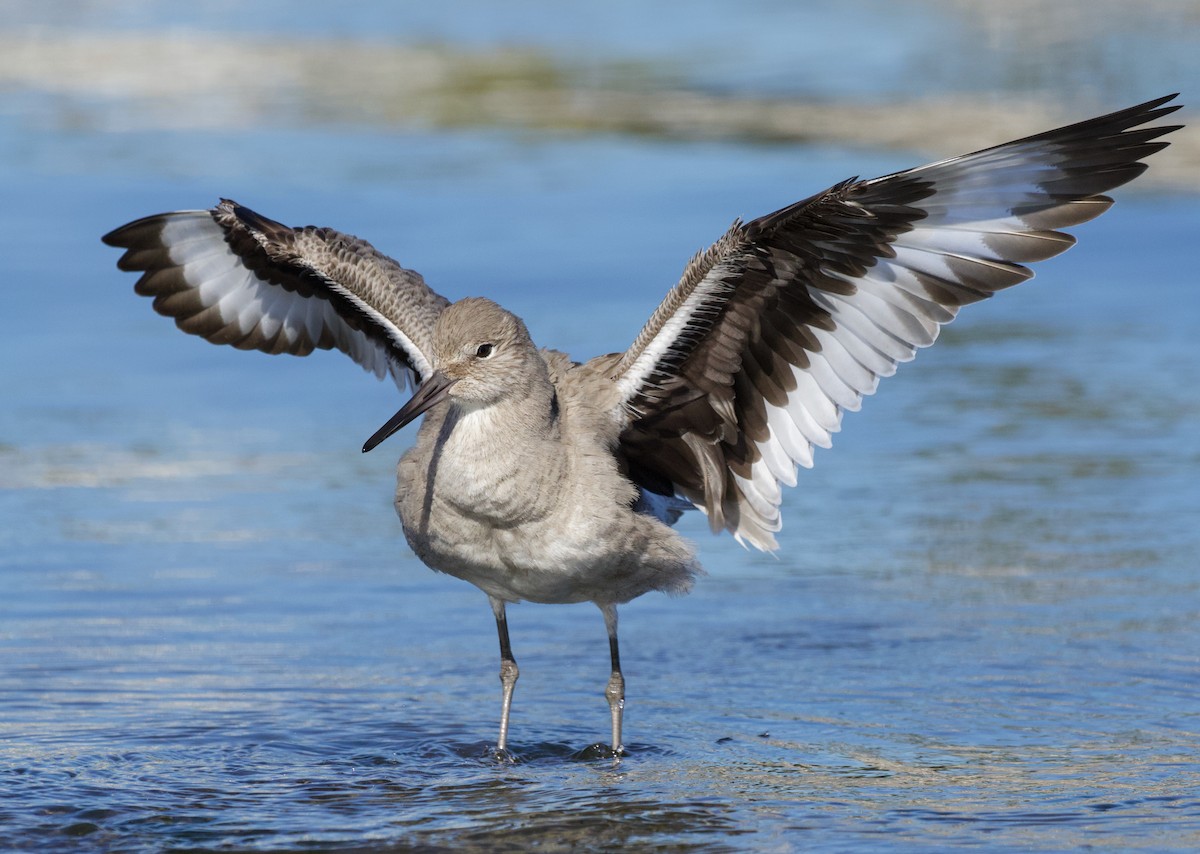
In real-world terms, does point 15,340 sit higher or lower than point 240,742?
higher

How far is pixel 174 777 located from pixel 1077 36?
16194mm

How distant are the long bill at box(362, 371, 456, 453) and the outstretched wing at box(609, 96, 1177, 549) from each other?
2.13ft

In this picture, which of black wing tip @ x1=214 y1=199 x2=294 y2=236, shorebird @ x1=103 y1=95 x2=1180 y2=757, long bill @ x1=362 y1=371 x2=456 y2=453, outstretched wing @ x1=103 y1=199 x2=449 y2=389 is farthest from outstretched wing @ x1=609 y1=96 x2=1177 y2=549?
black wing tip @ x1=214 y1=199 x2=294 y2=236

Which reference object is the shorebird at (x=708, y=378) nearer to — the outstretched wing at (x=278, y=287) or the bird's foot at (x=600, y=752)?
the bird's foot at (x=600, y=752)

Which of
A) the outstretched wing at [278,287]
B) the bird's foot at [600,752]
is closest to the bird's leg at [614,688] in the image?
the bird's foot at [600,752]

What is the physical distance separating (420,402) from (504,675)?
1.09m

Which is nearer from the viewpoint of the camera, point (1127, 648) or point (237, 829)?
point (237, 829)

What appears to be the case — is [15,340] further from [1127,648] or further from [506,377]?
[1127,648]

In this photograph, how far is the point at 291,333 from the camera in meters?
8.05

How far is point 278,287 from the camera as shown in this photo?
7.90 metres

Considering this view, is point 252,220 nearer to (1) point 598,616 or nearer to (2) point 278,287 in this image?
(2) point 278,287

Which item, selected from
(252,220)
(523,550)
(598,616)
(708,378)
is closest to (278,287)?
(252,220)

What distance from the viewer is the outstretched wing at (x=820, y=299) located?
5969mm

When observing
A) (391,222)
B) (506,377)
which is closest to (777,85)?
(391,222)
